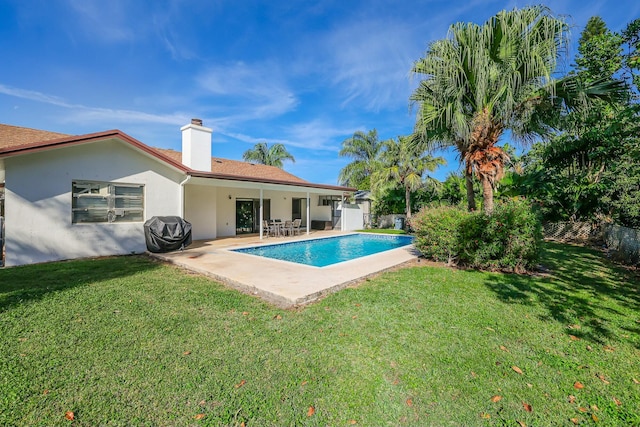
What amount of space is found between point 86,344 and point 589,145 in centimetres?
2081

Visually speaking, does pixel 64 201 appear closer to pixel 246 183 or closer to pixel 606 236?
pixel 246 183

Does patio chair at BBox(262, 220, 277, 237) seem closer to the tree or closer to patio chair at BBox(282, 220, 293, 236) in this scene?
patio chair at BBox(282, 220, 293, 236)

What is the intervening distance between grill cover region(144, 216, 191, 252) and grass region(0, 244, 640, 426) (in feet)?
14.9

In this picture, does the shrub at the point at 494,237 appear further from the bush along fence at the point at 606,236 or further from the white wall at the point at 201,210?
the white wall at the point at 201,210

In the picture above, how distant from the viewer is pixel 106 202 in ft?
35.3

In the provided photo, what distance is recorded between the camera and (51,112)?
700 inches

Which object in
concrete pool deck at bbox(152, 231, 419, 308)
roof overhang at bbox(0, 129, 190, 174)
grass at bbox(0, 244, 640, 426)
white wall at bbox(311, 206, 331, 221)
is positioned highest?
roof overhang at bbox(0, 129, 190, 174)

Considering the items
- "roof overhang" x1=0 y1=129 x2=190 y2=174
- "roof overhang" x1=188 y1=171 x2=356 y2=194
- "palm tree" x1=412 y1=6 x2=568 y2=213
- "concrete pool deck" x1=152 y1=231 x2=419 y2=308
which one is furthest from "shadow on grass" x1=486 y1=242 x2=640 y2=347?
"roof overhang" x1=0 y1=129 x2=190 y2=174

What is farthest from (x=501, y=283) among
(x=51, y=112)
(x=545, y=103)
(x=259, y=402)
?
(x=51, y=112)

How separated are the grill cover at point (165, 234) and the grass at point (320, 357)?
453 centimetres

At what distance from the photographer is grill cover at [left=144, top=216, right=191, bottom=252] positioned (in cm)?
1101

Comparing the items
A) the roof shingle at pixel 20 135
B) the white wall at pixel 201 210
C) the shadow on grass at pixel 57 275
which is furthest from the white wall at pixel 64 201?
the roof shingle at pixel 20 135

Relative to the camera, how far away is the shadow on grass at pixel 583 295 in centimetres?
479

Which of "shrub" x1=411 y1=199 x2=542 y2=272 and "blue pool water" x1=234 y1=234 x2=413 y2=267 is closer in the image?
"shrub" x1=411 y1=199 x2=542 y2=272
